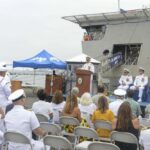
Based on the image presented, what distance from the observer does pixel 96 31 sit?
32.1m

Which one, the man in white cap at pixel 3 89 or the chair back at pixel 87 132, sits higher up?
the man in white cap at pixel 3 89

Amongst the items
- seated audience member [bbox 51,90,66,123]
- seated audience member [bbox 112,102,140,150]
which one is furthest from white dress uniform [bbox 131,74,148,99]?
seated audience member [bbox 112,102,140,150]

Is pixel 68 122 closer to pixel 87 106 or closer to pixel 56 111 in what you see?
pixel 56 111

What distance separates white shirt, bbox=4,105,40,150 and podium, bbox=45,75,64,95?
1290 cm

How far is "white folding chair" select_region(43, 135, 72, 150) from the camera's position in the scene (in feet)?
Answer: 17.6

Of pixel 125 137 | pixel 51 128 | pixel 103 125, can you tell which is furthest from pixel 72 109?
pixel 125 137

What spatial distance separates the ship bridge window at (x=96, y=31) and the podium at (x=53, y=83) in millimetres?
11644

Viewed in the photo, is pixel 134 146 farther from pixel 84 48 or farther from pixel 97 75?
pixel 84 48

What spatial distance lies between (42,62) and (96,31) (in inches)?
570

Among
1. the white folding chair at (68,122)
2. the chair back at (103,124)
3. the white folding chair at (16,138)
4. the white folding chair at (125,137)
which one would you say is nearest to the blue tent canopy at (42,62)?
the white folding chair at (68,122)

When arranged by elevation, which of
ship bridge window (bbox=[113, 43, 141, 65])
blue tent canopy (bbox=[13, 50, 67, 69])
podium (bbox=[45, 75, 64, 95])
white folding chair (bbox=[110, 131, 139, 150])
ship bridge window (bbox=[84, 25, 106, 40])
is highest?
ship bridge window (bbox=[84, 25, 106, 40])

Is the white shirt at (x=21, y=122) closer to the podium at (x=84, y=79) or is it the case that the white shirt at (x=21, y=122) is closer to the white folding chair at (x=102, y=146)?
the white folding chair at (x=102, y=146)

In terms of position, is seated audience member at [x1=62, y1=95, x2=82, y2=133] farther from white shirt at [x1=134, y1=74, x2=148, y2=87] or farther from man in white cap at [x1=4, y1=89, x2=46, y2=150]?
white shirt at [x1=134, y1=74, x2=148, y2=87]

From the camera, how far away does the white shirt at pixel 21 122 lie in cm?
576
